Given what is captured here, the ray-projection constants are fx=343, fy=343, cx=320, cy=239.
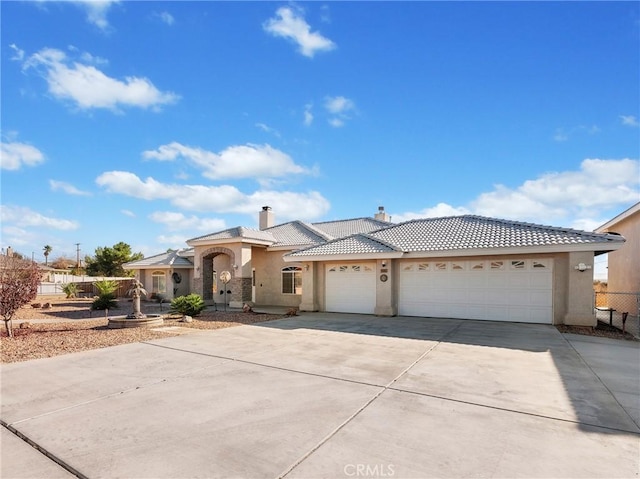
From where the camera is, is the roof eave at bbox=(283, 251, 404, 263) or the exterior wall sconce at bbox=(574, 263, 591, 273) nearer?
the exterior wall sconce at bbox=(574, 263, 591, 273)

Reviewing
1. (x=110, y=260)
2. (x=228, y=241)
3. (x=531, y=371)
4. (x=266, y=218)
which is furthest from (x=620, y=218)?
(x=110, y=260)

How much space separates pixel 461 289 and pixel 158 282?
2070 cm

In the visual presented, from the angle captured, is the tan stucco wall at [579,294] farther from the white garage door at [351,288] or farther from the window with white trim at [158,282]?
the window with white trim at [158,282]

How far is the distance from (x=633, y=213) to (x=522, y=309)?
747 cm

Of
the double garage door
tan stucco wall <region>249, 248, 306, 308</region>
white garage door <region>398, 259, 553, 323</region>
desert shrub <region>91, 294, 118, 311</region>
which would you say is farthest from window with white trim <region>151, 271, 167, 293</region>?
white garage door <region>398, 259, 553, 323</region>

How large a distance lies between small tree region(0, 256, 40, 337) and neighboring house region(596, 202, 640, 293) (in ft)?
76.5

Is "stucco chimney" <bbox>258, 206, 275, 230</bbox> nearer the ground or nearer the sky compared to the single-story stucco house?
nearer the sky

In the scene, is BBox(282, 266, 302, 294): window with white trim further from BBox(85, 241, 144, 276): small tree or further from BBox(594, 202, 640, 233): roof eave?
BBox(85, 241, 144, 276): small tree

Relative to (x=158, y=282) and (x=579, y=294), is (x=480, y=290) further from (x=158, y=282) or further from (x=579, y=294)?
(x=158, y=282)

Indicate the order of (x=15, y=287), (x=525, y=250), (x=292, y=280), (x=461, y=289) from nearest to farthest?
1. (x=15, y=287)
2. (x=525, y=250)
3. (x=461, y=289)
4. (x=292, y=280)

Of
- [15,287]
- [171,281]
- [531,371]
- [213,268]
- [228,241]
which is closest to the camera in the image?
[531,371]

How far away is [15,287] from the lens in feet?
35.9

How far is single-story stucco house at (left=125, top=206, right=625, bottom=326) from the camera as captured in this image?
12492 millimetres

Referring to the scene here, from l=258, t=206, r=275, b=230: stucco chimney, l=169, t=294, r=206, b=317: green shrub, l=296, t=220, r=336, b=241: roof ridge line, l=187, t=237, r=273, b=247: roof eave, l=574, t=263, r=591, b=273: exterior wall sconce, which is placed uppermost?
l=258, t=206, r=275, b=230: stucco chimney
